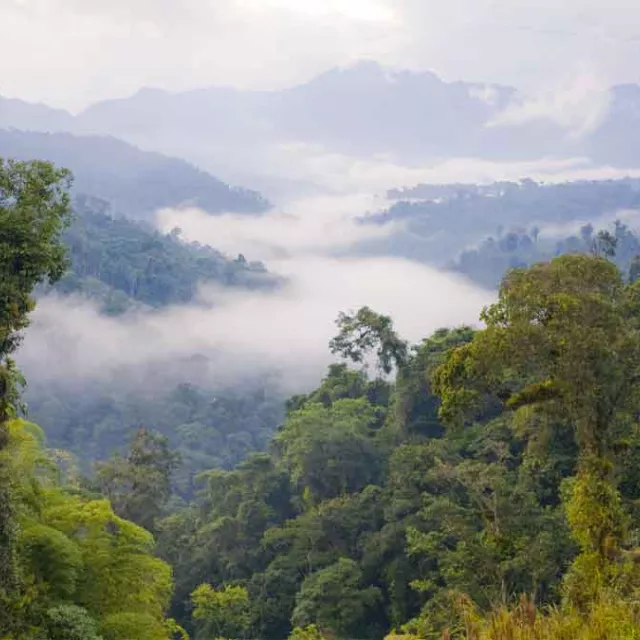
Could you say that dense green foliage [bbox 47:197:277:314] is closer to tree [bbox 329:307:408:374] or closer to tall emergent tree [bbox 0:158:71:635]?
tree [bbox 329:307:408:374]

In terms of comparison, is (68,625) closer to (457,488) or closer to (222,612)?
(222,612)

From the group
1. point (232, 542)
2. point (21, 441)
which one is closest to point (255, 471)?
point (232, 542)

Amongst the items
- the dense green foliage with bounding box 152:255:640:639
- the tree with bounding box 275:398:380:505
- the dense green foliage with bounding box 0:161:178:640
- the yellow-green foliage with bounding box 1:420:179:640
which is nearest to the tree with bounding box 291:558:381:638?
the dense green foliage with bounding box 152:255:640:639

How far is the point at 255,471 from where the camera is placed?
34.4 m

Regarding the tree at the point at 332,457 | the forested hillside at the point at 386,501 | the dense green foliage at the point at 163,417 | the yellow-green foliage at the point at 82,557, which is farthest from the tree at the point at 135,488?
the dense green foliage at the point at 163,417

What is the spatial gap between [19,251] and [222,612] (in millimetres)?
16448

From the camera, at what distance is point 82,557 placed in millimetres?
13203

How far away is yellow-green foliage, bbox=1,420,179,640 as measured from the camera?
12398 mm

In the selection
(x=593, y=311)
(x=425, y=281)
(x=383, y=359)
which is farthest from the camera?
(x=425, y=281)

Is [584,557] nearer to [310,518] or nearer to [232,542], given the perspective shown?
[310,518]

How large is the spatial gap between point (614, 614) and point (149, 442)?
31640mm

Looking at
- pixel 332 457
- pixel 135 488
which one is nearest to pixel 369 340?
pixel 332 457

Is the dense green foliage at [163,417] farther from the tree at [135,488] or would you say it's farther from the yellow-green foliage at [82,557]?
the yellow-green foliage at [82,557]

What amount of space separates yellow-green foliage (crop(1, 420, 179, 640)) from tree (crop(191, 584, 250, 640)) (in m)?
10.0
